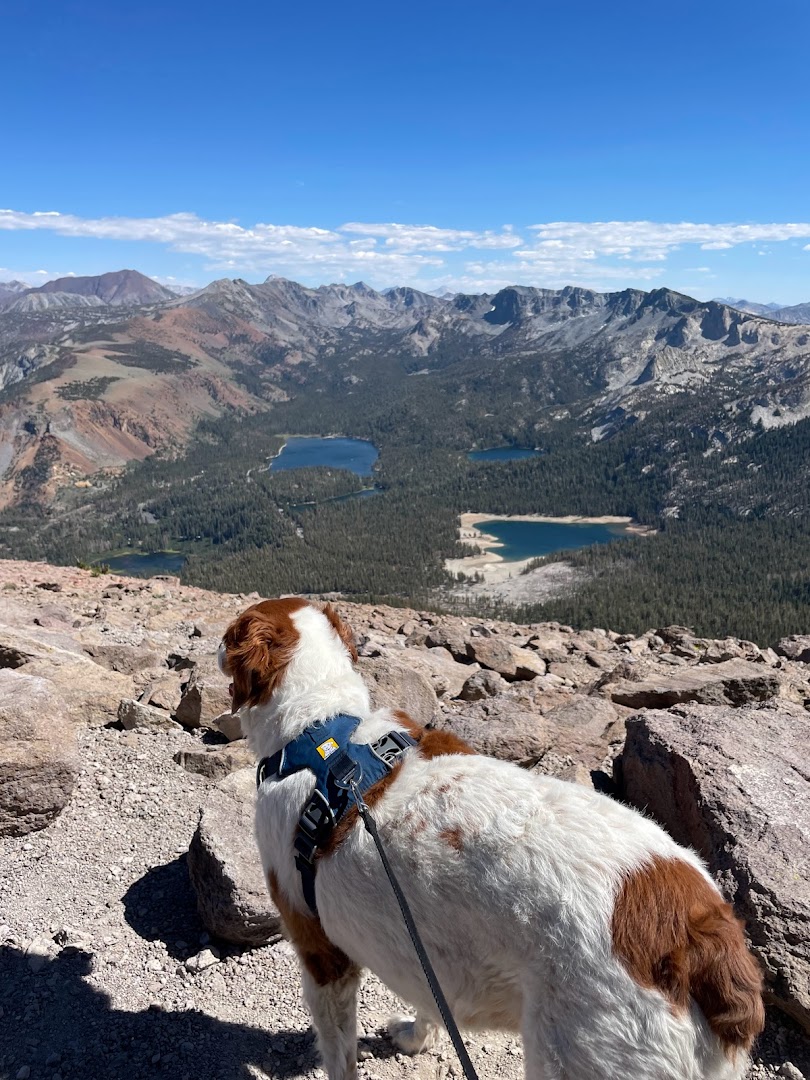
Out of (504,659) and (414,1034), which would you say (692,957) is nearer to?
(414,1034)

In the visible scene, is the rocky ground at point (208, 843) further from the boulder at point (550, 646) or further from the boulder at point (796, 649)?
the boulder at point (796, 649)

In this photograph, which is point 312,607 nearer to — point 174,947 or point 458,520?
point 174,947

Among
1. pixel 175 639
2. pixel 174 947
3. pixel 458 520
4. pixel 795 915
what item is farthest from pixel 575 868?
pixel 458 520

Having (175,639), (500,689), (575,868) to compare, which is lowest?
(175,639)

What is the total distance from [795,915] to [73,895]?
5738 mm

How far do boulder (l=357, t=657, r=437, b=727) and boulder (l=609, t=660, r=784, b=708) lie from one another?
3.08 m

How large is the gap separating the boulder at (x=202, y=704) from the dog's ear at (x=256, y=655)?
4.67 m

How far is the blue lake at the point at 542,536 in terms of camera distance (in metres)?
142

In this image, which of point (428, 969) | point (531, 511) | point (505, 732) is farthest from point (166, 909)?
point (531, 511)

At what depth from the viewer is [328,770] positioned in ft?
11.5

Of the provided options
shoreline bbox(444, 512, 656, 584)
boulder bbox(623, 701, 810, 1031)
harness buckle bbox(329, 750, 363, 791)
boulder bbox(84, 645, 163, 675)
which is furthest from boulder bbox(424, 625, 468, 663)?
shoreline bbox(444, 512, 656, 584)

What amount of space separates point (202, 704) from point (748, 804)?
20.3 ft

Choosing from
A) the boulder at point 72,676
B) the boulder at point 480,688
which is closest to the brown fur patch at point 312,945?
the boulder at point 72,676

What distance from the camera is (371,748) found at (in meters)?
3.54
